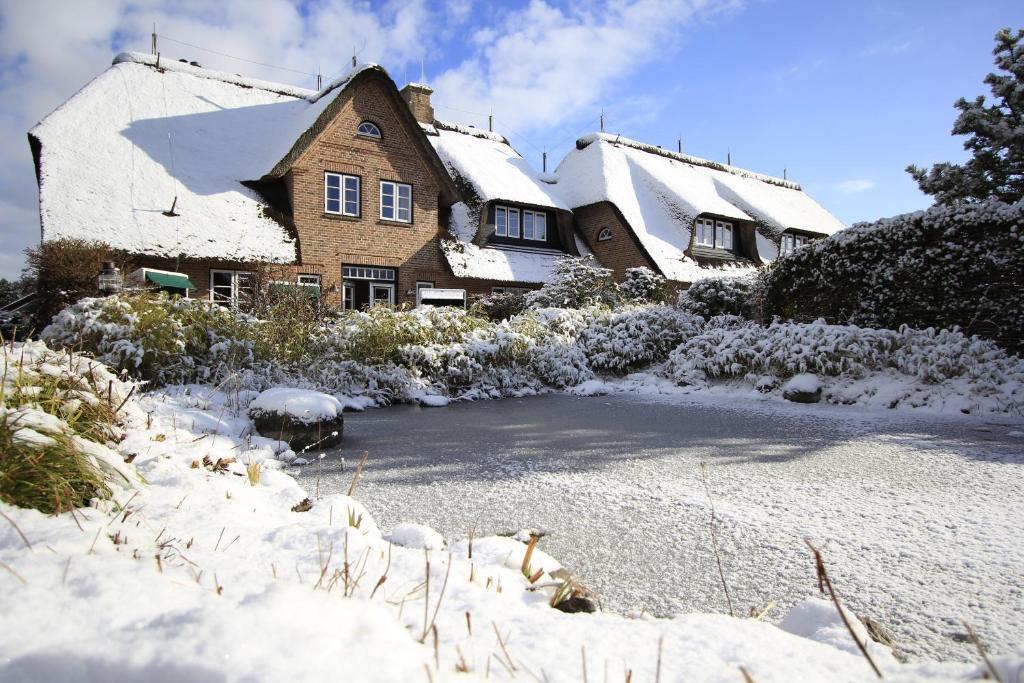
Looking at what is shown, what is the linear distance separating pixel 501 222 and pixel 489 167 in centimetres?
248

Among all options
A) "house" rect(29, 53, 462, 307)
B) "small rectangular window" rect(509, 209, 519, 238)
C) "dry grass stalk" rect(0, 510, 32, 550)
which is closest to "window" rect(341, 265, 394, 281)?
"house" rect(29, 53, 462, 307)

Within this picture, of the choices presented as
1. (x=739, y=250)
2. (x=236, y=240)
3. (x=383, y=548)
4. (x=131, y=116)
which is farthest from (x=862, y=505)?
(x=739, y=250)

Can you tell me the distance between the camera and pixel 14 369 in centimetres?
305

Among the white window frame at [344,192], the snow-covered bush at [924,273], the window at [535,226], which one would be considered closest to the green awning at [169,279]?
the white window frame at [344,192]

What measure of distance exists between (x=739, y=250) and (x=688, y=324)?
13.0 meters

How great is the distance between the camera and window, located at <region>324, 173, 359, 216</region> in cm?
1570

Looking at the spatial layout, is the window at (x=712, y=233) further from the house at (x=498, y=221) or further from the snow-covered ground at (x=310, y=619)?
the snow-covered ground at (x=310, y=619)

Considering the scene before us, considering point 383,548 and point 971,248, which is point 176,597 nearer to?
point 383,548

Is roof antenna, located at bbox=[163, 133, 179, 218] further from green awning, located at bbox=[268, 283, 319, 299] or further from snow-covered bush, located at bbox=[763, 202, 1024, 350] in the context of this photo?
snow-covered bush, located at bbox=[763, 202, 1024, 350]

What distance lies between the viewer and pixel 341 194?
15.9 metres

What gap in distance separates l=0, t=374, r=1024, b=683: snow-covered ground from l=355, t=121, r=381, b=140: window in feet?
52.2

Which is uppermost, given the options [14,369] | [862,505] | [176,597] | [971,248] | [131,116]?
[131,116]

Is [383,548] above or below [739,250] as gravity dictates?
below

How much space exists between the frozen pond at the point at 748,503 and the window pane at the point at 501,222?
45.1 ft
